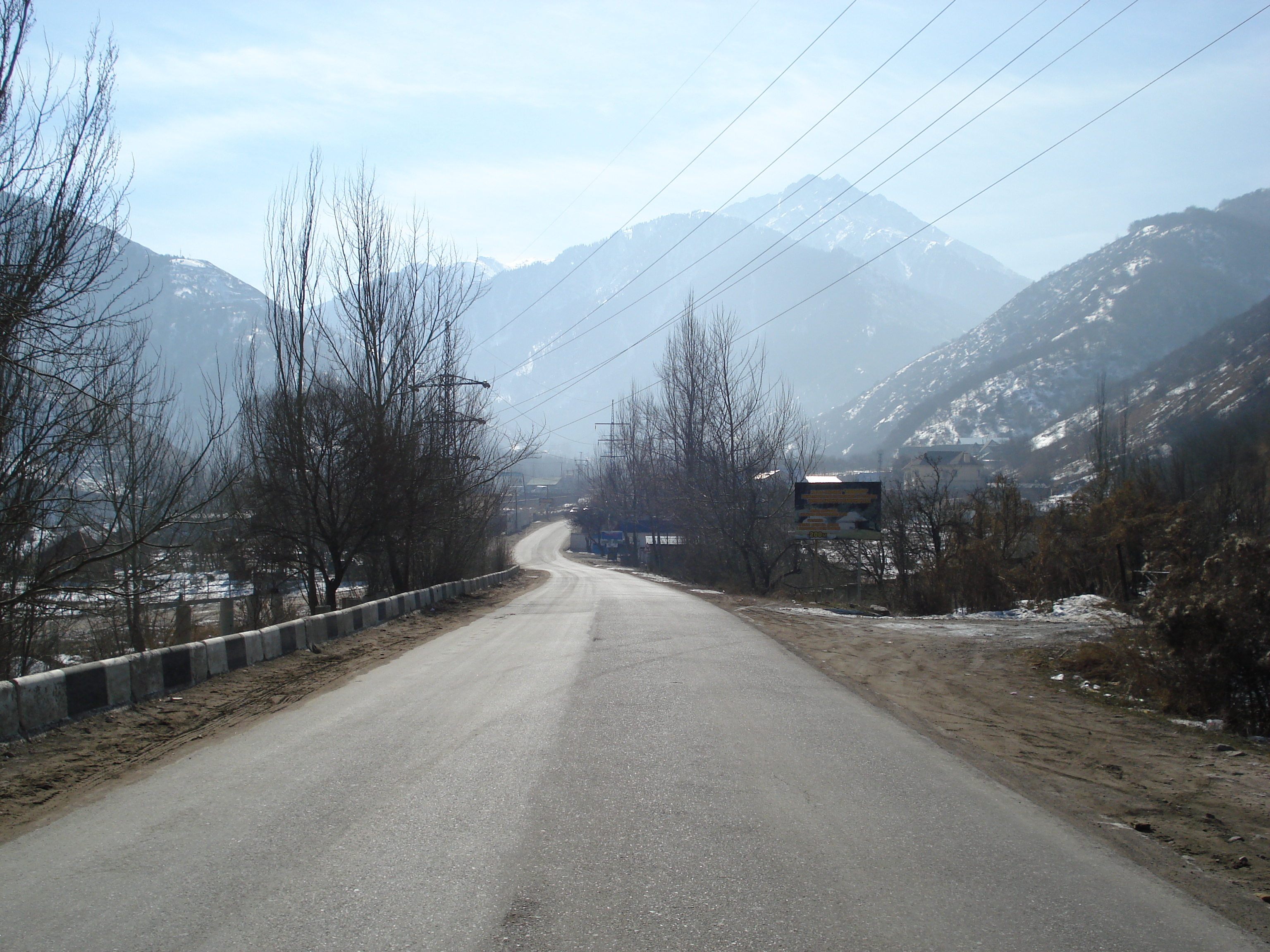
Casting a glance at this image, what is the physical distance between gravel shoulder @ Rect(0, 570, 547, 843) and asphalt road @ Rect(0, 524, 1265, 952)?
275 millimetres

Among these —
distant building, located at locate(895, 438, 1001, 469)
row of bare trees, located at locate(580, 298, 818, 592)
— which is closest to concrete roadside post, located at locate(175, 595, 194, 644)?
row of bare trees, located at locate(580, 298, 818, 592)

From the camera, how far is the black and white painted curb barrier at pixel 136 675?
596 centimetres

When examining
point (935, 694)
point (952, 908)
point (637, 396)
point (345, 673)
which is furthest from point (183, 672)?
point (637, 396)

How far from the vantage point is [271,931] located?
9.78ft

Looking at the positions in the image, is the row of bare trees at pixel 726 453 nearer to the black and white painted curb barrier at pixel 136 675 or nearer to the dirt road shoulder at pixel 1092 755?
the dirt road shoulder at pixel 1092 755

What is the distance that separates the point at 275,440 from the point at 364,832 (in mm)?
14895

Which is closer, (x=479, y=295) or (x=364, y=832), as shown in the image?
(x=364, y=832)

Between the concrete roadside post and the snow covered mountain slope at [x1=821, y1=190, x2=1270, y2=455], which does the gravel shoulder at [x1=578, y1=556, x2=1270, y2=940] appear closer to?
the concrete roadside post

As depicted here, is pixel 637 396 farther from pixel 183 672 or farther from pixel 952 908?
pixel 952 908

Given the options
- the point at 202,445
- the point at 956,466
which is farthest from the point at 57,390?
the point at 956,466

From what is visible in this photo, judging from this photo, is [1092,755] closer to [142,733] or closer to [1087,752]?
[1087,752]

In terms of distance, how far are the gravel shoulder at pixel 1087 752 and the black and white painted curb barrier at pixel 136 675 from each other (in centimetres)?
716

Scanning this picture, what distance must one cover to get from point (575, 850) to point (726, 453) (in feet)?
107

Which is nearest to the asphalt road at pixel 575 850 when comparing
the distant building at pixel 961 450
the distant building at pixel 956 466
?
the distant building at pixel 956 466
